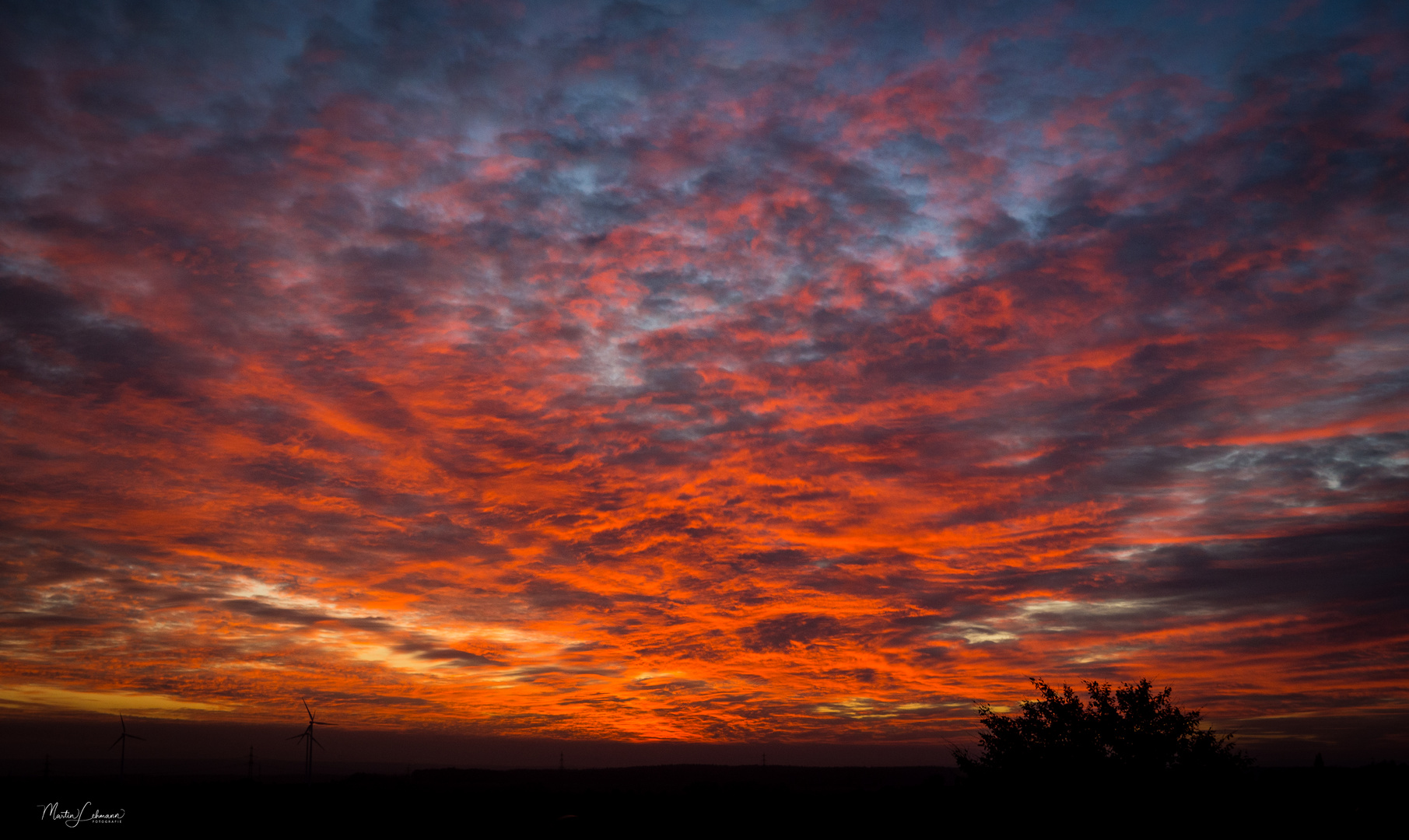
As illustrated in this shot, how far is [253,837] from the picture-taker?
90.4m

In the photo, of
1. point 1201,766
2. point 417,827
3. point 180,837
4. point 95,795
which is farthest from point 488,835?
point 95,795

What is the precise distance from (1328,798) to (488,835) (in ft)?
261

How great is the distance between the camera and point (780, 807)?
108m

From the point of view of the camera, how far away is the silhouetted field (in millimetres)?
54281

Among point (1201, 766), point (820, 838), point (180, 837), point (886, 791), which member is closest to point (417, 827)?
point (180, 837)

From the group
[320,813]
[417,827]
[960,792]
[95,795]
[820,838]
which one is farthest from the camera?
[95,795]

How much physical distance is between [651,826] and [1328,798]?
2642 inches

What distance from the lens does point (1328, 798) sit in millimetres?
57562

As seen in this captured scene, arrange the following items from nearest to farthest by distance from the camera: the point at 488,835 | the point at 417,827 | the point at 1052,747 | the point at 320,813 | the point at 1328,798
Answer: the point at 1328,798 < the point at 1052,747 < the point at 488,835 < the point at 417,827 < the point at 320,813

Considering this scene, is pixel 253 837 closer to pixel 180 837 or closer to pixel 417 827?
pixel 180 837

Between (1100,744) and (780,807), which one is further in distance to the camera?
(780,807)

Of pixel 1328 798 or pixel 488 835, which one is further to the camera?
pixel 488 835

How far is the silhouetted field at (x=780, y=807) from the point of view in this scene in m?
54.3

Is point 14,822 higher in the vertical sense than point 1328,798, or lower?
lower
